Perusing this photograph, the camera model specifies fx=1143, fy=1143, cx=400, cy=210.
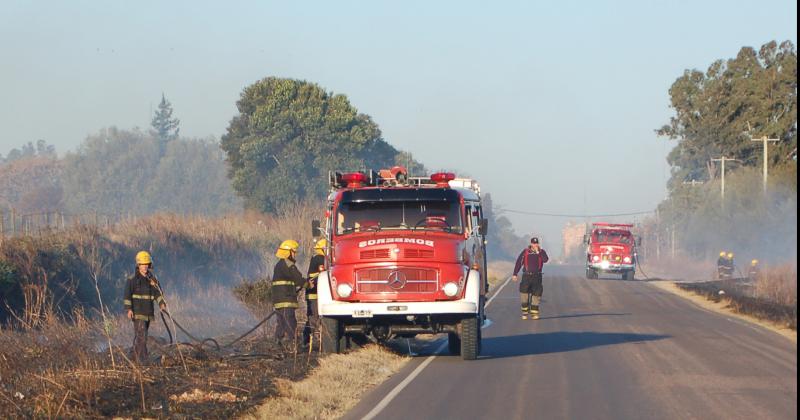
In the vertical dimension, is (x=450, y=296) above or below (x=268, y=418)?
above

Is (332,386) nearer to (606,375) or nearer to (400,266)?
(400,266)

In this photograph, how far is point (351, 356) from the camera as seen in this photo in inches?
730

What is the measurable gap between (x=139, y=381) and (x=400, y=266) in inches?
211

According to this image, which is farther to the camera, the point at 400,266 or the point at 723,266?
the point at 723,266

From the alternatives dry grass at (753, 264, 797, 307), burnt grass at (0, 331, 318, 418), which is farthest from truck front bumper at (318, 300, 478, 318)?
dry grass at (753, 264, 797, 307)

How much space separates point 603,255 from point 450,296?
128ft

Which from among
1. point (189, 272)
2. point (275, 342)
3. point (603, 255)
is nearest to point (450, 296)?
point (275, 342)

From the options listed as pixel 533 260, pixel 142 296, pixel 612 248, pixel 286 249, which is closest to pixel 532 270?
pixel 533 260

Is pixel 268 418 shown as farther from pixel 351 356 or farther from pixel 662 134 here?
pixel 662 134

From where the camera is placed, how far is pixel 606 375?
16703 mm

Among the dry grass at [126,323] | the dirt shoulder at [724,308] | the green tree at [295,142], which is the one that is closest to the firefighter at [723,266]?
the dirt shoulder at [724,308]

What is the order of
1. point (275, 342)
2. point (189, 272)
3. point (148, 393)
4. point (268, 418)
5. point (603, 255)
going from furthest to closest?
point (603, 255) < point (189, 272) < point (275, 342) < point (148, 393) < point (268, 418)

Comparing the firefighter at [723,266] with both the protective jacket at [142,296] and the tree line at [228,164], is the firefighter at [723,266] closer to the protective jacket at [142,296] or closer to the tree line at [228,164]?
the tree line at [228,164]

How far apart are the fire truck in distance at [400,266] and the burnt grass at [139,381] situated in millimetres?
1138
